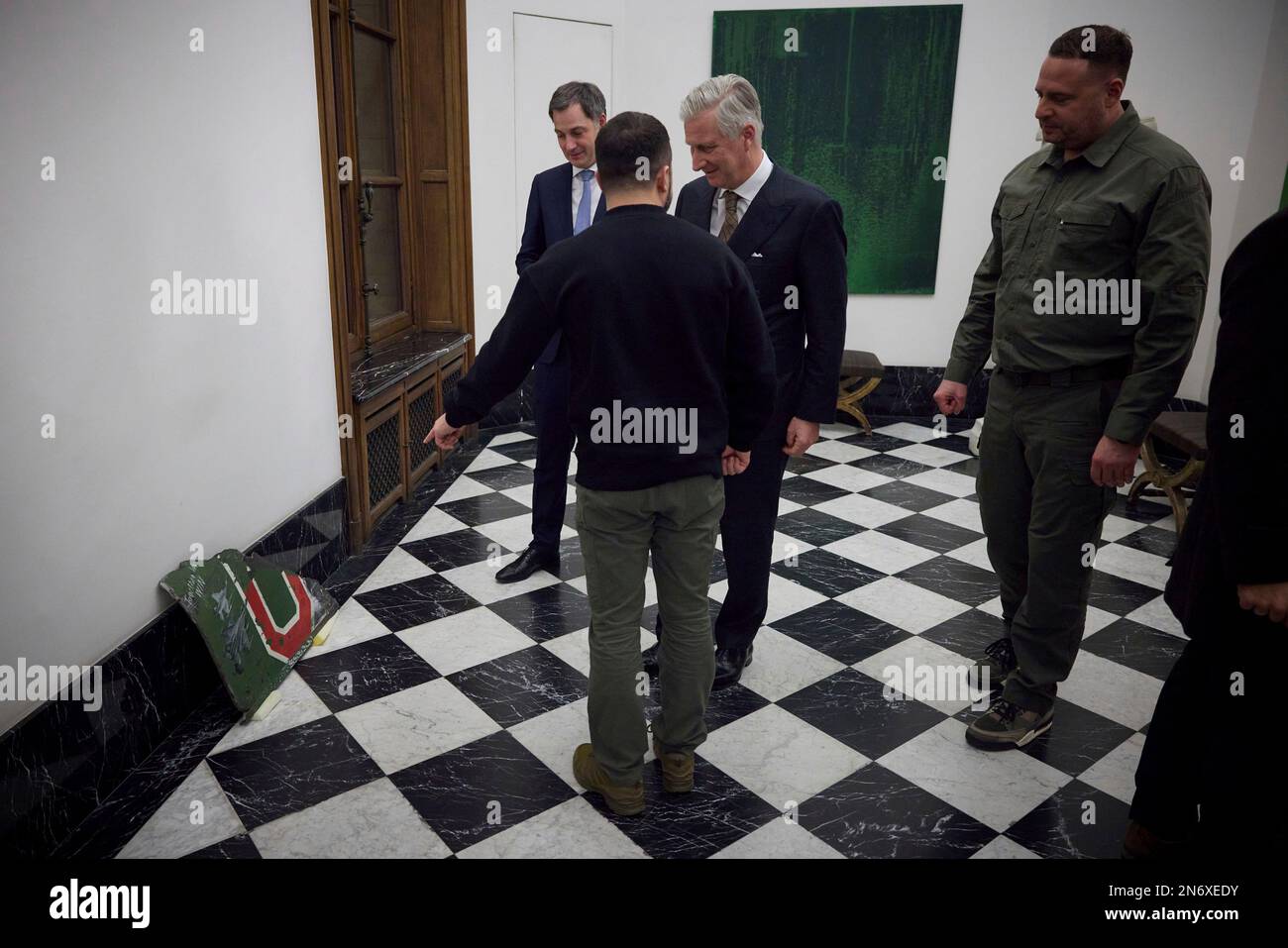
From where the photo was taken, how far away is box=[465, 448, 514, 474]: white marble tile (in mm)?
4629

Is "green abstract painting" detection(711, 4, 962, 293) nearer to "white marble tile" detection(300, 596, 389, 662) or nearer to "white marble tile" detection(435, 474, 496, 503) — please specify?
"white marble tile" detection(435, 474, 496, 503)

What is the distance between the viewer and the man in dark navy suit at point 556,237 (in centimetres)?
298

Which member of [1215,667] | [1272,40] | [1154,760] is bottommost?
[1154,760]

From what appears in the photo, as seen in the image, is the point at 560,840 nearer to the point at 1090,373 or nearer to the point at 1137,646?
the point at 1090,373

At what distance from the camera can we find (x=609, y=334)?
176 cm

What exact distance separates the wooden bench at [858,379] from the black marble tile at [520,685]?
10.1ft

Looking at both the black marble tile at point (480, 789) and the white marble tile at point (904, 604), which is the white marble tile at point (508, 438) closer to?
the white marble tile at point (904, 604)

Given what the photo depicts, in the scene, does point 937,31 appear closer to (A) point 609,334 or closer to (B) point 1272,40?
(B) point 1272,40

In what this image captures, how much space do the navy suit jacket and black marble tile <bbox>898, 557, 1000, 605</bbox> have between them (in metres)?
1.61

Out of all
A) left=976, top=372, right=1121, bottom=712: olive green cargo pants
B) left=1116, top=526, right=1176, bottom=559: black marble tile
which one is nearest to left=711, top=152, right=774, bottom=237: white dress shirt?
left=976, top=372, right=1121, bottom=712: olive green cargo pants

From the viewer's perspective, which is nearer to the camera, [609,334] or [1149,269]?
[609,334]

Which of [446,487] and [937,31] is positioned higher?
[937,31]
